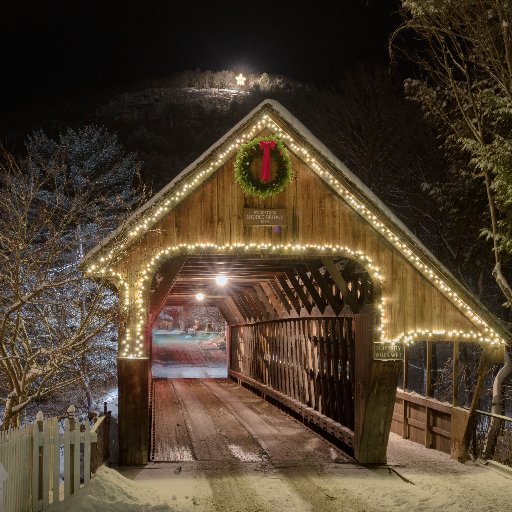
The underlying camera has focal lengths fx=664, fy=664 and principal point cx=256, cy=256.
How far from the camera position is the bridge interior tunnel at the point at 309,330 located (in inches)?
514

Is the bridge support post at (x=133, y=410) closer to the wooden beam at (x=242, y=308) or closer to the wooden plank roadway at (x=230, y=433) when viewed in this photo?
the wooden plank roadway at (x=230, y=433)

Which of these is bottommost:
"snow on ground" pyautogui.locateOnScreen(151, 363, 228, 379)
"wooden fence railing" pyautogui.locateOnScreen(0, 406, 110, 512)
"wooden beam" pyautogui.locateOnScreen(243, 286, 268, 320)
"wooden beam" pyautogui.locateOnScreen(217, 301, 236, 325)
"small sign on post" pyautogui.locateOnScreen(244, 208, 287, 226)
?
"snow on ground" pyautogui.locateOnScreen(151, 363, 228, 379)

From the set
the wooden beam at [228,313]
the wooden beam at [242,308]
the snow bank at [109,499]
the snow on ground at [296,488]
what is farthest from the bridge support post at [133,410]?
the wooden beam at [228,313]

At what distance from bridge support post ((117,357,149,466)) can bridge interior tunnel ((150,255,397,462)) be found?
249 cm

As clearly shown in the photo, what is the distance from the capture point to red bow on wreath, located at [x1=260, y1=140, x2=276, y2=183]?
12453 mm

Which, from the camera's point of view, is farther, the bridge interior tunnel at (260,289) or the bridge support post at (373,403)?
the bridge interior tunnel at (260,289)

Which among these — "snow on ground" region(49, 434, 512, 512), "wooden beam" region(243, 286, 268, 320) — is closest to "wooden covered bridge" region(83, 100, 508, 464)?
"snow on ground" region(49, 434, 512, 512)

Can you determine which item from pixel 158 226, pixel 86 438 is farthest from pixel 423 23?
pixel 86 438

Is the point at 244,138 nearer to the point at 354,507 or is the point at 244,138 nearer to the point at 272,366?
the point at 354,507

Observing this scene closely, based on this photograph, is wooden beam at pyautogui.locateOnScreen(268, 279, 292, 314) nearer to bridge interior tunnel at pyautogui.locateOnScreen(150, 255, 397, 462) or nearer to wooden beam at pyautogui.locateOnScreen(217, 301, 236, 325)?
bridge interior tunnel at pyautogui.locateOnScreen(150, 255, 397, 462)

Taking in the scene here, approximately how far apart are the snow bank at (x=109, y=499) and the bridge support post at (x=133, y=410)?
2.46 m

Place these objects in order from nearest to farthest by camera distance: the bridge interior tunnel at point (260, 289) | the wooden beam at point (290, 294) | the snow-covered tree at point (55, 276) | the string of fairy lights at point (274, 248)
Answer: the snow-covered tree at point (55, 276) → the string of fairy lights at point (274, 248) → the bridge interior tunnel at point (260, 289) → the wooden beam at point (290, 294)

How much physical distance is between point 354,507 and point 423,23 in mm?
10965

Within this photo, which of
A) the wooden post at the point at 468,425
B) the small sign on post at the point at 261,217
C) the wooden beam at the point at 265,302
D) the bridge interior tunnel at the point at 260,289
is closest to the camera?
the small sign on post at the point at 261,217
